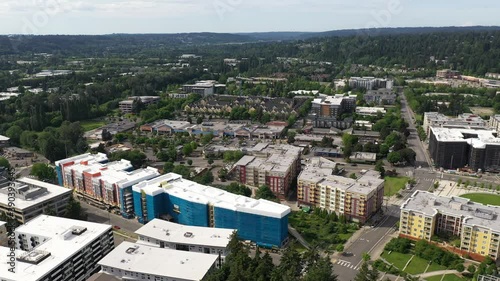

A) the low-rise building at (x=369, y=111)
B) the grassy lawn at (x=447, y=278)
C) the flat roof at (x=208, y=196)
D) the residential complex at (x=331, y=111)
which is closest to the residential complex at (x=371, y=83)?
the residential complex at (x=331, y=111)

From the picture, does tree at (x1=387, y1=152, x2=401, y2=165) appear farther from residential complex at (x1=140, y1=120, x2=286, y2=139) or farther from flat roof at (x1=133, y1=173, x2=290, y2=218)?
flat roof at (x1=133, y1=173, x2=290, y2=218)

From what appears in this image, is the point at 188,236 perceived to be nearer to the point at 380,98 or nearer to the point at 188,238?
the point at 188,238

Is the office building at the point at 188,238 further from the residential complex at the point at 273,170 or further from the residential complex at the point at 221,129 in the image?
the residential complex at the point at 221,129

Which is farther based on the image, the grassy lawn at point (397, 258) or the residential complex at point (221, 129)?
the residential complex at point (221, 129)

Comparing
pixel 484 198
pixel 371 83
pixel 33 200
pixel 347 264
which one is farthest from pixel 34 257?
pixel 371 83

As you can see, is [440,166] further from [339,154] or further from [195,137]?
[195,137]
